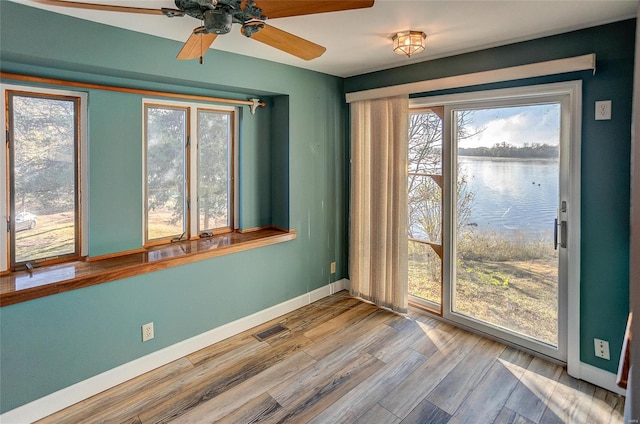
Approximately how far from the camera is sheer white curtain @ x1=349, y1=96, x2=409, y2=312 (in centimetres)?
328

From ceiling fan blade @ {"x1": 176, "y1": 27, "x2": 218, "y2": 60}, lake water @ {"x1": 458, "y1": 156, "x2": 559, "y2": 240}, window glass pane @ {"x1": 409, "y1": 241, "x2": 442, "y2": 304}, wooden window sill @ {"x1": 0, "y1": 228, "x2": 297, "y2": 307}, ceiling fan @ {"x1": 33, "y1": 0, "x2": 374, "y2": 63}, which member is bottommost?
window glass pane @ {"x1": 409, "y1": 241, "x2": 442, "y2": 304}

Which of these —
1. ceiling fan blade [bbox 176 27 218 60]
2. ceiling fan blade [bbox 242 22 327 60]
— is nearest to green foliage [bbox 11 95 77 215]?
ceiling fan blade [bbox 176 27 218 60]

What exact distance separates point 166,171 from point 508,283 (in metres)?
2.90

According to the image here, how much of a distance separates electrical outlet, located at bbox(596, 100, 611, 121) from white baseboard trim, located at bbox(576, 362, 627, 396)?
5.31ft

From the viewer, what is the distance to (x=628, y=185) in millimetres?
2166

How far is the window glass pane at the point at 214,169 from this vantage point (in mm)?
3129

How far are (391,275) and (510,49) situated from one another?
6.87 ft

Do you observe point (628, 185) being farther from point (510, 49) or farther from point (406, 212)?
point (406, 212)

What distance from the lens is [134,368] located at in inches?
98.5

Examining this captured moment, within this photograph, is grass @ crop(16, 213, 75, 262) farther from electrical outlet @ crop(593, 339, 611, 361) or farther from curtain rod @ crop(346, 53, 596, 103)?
electrical outlet @ crop(593, 339, 611, 361)

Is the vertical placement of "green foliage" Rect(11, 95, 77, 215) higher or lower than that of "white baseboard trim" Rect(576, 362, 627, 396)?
higher

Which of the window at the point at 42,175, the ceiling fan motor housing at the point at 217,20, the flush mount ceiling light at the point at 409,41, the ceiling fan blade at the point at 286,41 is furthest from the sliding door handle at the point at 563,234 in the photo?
the window at the point at 42,175

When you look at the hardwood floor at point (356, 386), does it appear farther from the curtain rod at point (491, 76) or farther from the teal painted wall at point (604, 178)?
the curtain rod at point (491, 76)

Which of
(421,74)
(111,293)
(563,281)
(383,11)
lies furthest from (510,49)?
(111,293)
